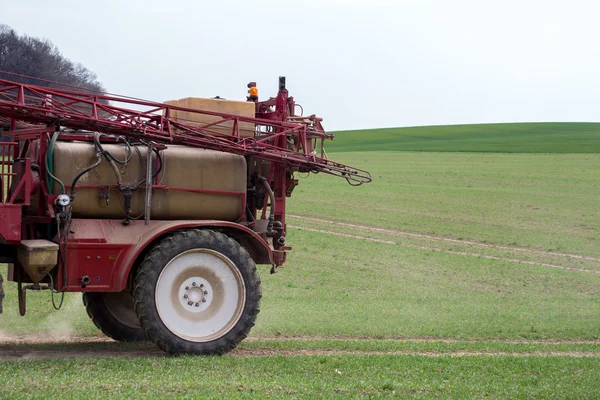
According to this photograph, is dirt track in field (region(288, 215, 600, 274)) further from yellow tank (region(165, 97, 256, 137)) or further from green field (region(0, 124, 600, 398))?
yellow tank (region(165, 97, 256, 137))

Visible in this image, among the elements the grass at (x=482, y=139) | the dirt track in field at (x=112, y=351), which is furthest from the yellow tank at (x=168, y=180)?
the grass at (x=482, y=139)

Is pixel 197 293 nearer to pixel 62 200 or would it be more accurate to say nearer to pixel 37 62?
pixel 62 200

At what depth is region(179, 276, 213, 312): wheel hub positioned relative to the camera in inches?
443

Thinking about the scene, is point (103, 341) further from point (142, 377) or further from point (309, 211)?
point (309, 211)

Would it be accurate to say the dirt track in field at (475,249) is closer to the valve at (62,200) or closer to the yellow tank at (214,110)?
the yellow tank at (214,110)

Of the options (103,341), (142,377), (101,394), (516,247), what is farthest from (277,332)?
(516,247)

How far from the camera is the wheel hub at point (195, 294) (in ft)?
36.9

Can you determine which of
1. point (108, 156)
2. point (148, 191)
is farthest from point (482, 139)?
point (108, 156)

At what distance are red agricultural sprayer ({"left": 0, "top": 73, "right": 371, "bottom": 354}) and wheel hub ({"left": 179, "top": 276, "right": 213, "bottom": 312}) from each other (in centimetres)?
1

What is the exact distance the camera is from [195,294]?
37.2 ft

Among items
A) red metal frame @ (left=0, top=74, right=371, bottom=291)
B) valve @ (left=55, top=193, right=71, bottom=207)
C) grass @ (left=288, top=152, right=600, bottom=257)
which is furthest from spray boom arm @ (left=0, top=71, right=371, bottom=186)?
grass @ (left=288, top=152, right=600, bottom=257)

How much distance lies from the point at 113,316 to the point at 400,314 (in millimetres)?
7555

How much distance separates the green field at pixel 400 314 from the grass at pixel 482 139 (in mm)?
25877

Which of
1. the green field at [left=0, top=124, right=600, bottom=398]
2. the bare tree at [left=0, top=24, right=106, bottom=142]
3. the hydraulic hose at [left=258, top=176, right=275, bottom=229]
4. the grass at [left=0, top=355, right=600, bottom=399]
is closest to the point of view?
the grass at [left=0, top=355, right=600, bottom=399]
